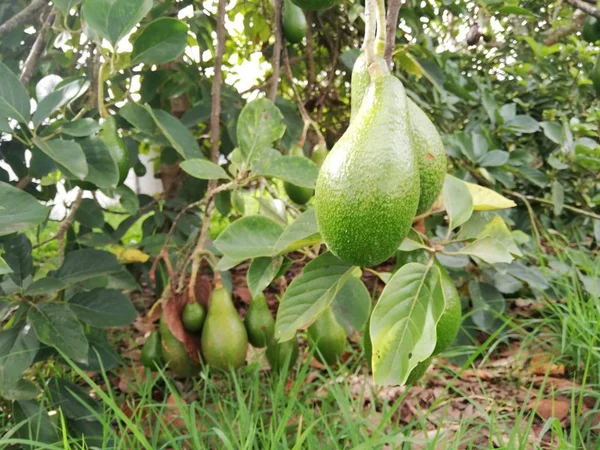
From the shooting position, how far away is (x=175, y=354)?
125cm

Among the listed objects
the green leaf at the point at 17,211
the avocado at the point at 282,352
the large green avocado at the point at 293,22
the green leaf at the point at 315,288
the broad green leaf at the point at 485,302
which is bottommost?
the broad green leaf at the point at 485,302

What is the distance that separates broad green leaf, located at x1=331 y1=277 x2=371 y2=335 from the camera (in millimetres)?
1016

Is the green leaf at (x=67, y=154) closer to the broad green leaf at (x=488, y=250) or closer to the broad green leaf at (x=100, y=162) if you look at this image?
the broad green leaf at (x=100, y=162)

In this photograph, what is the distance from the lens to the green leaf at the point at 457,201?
73 cm

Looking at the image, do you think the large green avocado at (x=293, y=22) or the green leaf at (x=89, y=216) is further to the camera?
the green leaf at (x=89, y=216)

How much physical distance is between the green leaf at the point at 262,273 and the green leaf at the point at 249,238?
105 millimetres

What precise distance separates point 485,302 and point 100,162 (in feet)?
3.57

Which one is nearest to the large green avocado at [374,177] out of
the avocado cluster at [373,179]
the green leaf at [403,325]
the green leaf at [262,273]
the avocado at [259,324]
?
the avocado cluster at [373,179]

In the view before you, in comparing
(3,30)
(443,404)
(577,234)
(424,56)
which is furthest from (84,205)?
(577,234)

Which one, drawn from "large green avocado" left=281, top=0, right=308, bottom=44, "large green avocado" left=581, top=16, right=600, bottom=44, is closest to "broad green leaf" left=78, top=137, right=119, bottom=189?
"large green avocado" left=281, top=0, right=308, bottom=44

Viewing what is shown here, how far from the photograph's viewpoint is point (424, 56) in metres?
1.53

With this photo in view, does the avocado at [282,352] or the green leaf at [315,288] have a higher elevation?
the green leaf at [315,288]

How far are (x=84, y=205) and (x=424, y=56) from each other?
3.46 ft

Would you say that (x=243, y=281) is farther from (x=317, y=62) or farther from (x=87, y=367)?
(x=87, y=367)
